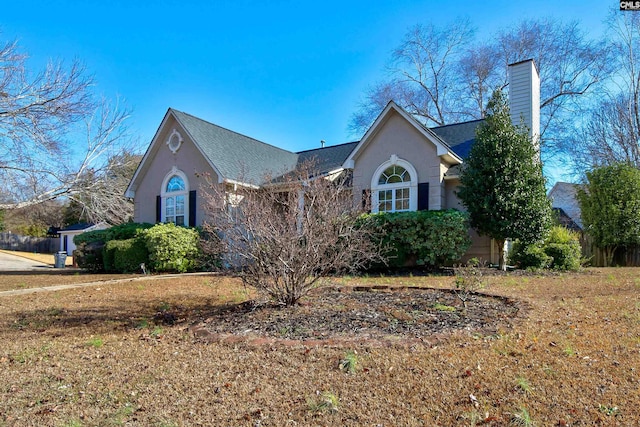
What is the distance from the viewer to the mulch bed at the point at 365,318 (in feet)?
15.7

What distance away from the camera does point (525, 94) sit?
14641 mm

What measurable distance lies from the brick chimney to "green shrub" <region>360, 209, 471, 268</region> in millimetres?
5162

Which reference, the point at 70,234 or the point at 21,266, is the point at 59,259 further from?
the point at 70,234

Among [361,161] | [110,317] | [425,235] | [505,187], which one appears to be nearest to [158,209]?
[361,161]

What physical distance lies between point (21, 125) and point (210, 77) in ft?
22.0

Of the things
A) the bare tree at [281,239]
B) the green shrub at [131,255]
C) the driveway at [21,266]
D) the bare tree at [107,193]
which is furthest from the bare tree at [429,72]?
the bare tree at [281,239]

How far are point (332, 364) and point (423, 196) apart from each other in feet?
32.5

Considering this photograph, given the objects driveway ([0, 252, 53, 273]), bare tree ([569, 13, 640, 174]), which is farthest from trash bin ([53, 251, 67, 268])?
bare tree ([569, 13, 640, 174])

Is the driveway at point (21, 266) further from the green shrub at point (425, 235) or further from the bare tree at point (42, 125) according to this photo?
the green shrub at point (425, 235)

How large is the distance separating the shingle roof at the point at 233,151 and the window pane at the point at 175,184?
1.98 metres

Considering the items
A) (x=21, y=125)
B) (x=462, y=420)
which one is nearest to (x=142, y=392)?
(x=462, y=420)

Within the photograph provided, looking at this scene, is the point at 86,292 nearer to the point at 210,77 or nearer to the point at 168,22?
the point at 168,22

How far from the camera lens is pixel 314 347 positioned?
14.1 ft

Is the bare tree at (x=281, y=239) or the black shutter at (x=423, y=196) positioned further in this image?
the black shutter at (x=423, y=196)
